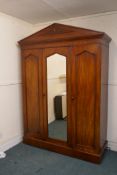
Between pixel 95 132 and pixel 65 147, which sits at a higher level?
pixel 95 132

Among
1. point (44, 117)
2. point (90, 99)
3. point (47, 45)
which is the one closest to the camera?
point (90, 99)

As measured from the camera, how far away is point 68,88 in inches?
101

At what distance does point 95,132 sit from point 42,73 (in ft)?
3.97

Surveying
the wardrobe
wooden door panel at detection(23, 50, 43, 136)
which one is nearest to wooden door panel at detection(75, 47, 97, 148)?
the wardrobe

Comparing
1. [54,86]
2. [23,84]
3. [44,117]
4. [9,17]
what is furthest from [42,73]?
[9,17]

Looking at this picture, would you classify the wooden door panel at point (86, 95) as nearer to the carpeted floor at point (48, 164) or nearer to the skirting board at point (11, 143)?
the carpeted floor at point (48, 164)

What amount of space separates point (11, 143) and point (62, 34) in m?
1.99

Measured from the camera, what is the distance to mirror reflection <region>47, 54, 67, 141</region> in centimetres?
262

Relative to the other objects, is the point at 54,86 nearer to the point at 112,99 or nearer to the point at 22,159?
the point at 112,99

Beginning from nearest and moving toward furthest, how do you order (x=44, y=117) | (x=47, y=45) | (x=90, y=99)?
(x=90, y=99) < (x=47, y=45) < (x=44, y=117)

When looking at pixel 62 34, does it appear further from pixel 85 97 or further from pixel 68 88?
pixel 85 97

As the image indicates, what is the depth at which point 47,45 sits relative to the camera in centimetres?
264

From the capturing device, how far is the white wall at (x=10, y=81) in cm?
274

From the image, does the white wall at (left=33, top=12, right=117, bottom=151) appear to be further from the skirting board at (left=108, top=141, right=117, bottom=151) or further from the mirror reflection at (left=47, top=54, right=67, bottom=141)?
the mirror reflection at (left=47, top=54, right=67, bottom=141)
